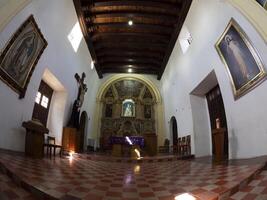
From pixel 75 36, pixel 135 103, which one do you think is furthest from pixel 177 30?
pixel 135 103

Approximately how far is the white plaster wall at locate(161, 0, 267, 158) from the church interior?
4 centimetres

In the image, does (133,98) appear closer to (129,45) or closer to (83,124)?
(83,124)

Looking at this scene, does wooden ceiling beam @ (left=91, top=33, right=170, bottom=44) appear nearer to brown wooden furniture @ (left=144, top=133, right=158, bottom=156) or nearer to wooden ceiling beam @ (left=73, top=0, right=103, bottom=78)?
wooden ceiling beam @ (left=73, top=0, right=103, bottom=78)

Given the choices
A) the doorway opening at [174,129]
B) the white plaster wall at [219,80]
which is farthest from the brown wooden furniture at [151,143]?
the doorway opening at [174,129]

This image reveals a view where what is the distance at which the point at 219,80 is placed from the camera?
6.46 metres

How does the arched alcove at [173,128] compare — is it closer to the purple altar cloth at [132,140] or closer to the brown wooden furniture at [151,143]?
the purple altar cloth at [132,140]

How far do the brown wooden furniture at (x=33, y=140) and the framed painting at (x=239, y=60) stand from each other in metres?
6.14

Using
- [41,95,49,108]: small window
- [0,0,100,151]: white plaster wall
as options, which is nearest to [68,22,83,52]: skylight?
[0,0,100,151]: white plaster wall

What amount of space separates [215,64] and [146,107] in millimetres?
8680

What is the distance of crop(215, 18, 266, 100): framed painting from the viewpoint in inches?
181

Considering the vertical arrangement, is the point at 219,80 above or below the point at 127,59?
below

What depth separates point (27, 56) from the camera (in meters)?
5.65

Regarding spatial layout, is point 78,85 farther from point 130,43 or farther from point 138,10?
point 138,10

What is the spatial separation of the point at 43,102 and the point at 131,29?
228 inches
